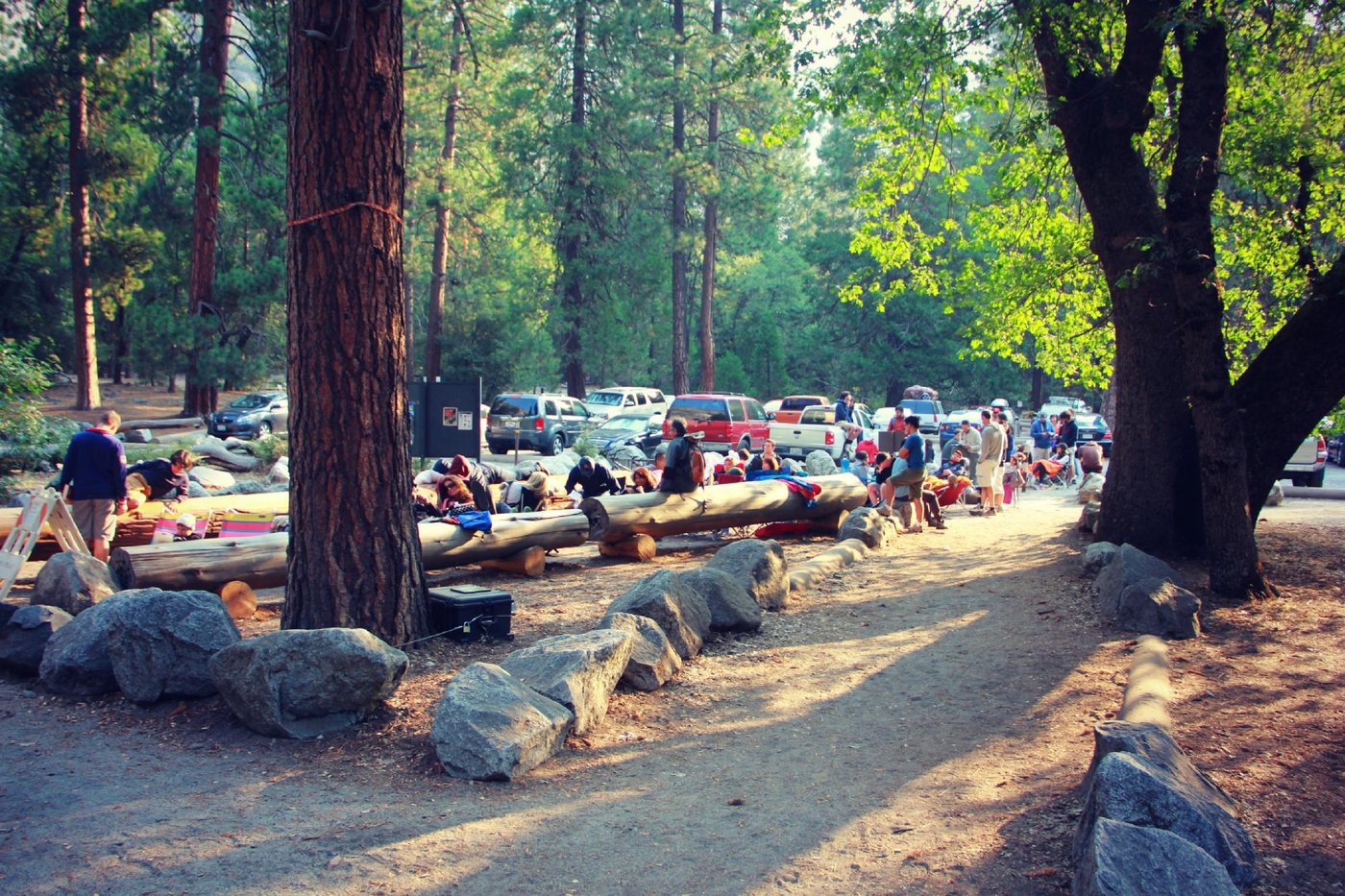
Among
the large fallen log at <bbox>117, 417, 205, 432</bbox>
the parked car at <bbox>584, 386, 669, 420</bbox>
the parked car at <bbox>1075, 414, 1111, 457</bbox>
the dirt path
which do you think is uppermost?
the parked car at <bbox>584, 386, 669, 420</bbox>

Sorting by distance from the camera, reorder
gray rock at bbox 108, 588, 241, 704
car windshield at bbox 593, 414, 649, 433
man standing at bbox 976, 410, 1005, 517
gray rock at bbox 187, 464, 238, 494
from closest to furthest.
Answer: gray rock at bbox 108, 588, 241, 704
gray rock at bbox 187, 464, 238, 494
man standing at bbox 976, 410, 1005, 517
car windshield at bbox 593, 414, 649, 433

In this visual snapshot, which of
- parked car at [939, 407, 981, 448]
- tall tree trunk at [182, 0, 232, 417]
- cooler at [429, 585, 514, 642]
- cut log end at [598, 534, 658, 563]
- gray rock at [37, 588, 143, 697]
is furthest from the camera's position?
parked car at [939, 407, 981, 448]

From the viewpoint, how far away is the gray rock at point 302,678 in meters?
5.76

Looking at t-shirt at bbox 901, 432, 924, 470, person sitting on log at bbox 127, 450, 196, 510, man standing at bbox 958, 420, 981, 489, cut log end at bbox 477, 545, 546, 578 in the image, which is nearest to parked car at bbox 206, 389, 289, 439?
person sitting on log at bbox 127, 450, 196, 510

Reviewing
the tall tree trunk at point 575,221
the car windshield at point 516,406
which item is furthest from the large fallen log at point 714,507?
the tall tree trunk at point 575,221

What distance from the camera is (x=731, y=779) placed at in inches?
218

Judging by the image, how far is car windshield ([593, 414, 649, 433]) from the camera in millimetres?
29094

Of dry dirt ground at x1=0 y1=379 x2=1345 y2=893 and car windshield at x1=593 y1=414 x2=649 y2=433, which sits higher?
car windshield at x1=593 y1=414 x2=649 y2=433

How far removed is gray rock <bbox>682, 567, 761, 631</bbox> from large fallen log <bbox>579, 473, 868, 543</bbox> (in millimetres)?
3266

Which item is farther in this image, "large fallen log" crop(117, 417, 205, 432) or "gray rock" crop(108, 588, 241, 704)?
"large fallen log" crop(117, 417, 205, 432)

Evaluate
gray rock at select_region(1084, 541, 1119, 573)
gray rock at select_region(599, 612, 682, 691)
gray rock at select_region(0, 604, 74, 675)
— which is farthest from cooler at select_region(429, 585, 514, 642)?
gray rock at select_region(1084, 541, 1119, 573)

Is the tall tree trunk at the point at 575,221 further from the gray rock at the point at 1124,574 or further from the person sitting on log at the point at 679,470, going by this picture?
the gray rock at the point at 1124,574

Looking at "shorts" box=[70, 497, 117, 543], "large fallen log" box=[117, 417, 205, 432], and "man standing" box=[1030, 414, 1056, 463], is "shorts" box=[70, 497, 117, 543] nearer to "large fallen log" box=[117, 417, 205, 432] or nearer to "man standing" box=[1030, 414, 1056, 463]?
"large fallen log" box=[117, 417, 205, 432]

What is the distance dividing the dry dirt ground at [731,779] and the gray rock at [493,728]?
10cm
